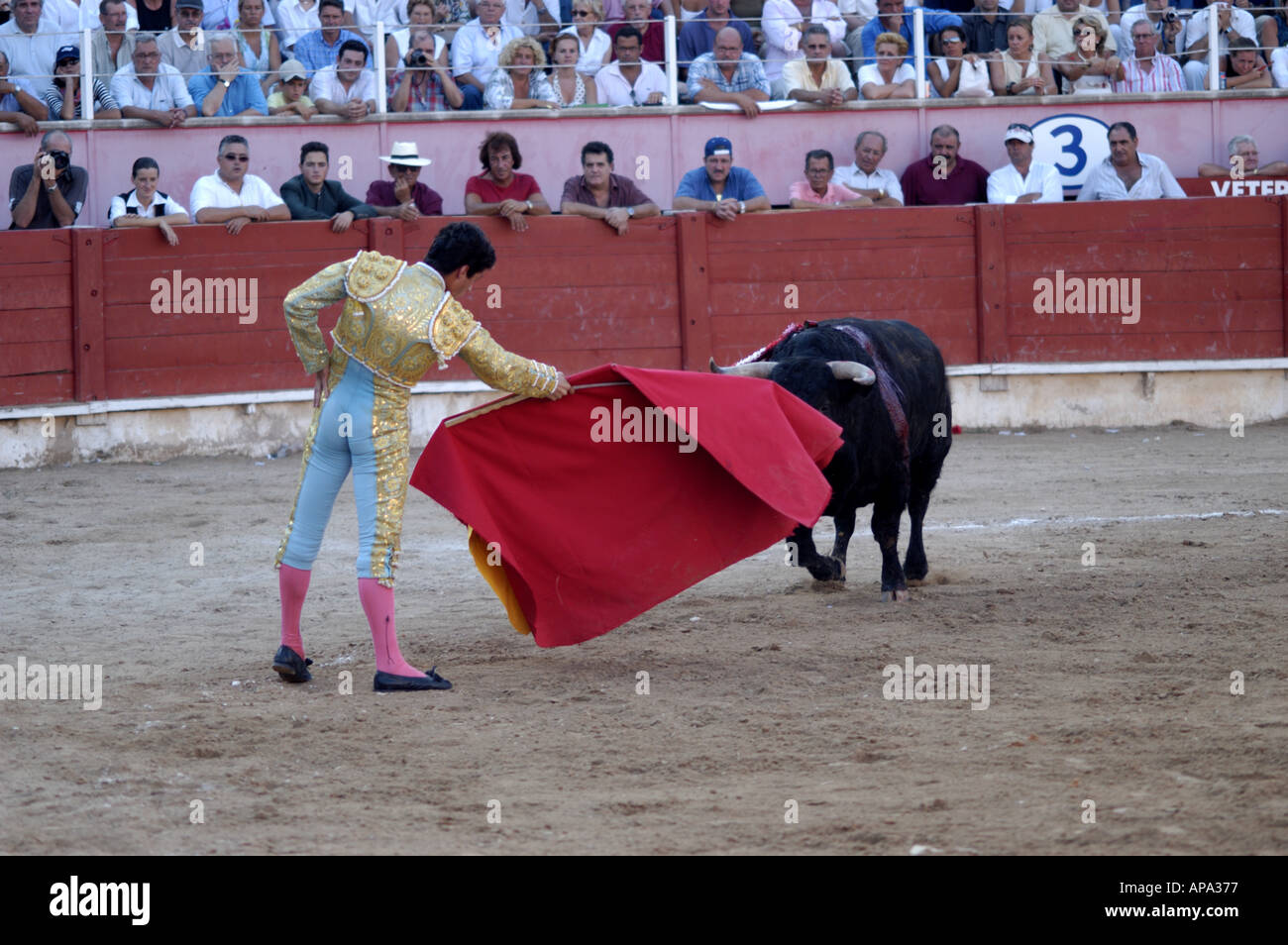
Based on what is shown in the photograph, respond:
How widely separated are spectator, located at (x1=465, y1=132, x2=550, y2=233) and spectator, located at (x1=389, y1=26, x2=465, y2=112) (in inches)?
43.1

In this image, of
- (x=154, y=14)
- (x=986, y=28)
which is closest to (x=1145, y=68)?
(x=986, y=28)

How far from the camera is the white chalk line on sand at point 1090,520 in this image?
6203 millimetres

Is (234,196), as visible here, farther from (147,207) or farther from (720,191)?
(720,191)

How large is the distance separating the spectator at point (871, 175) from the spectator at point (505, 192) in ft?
6.57

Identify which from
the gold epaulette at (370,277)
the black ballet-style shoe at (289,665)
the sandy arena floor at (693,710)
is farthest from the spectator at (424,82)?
the black ballet-style shoe at (289,665)

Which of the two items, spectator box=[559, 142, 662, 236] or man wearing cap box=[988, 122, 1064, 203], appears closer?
spectator box=[559, 142, 662, 236]

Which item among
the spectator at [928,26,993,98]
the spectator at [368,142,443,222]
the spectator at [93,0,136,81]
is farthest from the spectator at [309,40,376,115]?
the spectator at [928,26,993,98]

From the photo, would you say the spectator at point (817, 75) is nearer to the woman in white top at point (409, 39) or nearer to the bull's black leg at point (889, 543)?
the woman in white top at point (409, 39)

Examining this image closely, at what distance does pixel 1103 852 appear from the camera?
2.45m

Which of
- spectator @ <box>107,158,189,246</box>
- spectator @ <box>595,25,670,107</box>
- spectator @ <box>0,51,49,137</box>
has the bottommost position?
spectator @ <box>107,158,189,246</box>

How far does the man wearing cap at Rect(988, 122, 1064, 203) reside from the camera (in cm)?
942

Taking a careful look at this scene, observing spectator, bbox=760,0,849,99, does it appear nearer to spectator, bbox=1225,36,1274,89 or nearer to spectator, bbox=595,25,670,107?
spectator, bbox=595,25,670,107

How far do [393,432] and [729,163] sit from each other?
18.5 feet

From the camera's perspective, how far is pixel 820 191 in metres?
9.35
